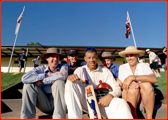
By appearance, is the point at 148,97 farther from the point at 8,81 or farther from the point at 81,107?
the point at 8,81

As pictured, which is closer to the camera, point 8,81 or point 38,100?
point 38,100

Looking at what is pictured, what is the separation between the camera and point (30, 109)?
5.61 feet

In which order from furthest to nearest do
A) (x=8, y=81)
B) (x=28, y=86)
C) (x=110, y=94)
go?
(x=8, y=81), (x=28, y=86), (x=110, y=94)

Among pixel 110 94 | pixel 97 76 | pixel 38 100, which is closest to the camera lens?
pixel 110 94

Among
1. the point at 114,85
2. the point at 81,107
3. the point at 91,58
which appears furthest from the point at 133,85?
the point at 81,107

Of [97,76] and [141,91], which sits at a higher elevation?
[97,76]

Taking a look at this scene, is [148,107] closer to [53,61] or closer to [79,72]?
[79,72]

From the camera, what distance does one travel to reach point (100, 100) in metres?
1.60

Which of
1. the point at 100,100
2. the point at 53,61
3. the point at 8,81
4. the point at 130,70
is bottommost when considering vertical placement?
the point at 8,81

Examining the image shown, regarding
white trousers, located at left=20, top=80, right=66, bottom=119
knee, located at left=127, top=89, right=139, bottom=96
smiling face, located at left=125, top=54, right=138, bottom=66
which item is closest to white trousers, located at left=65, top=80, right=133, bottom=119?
white trousers, located at left=20, top=80, right=66, bottom=119

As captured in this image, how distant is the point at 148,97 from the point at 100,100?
93 cm

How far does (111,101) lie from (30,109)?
1.33 meters

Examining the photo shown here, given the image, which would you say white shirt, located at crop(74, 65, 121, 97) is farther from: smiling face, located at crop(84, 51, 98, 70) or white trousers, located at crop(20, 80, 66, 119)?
white trousers, located at crop(20, 80, 66, 119)

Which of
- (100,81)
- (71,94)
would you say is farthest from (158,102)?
(71,94)
